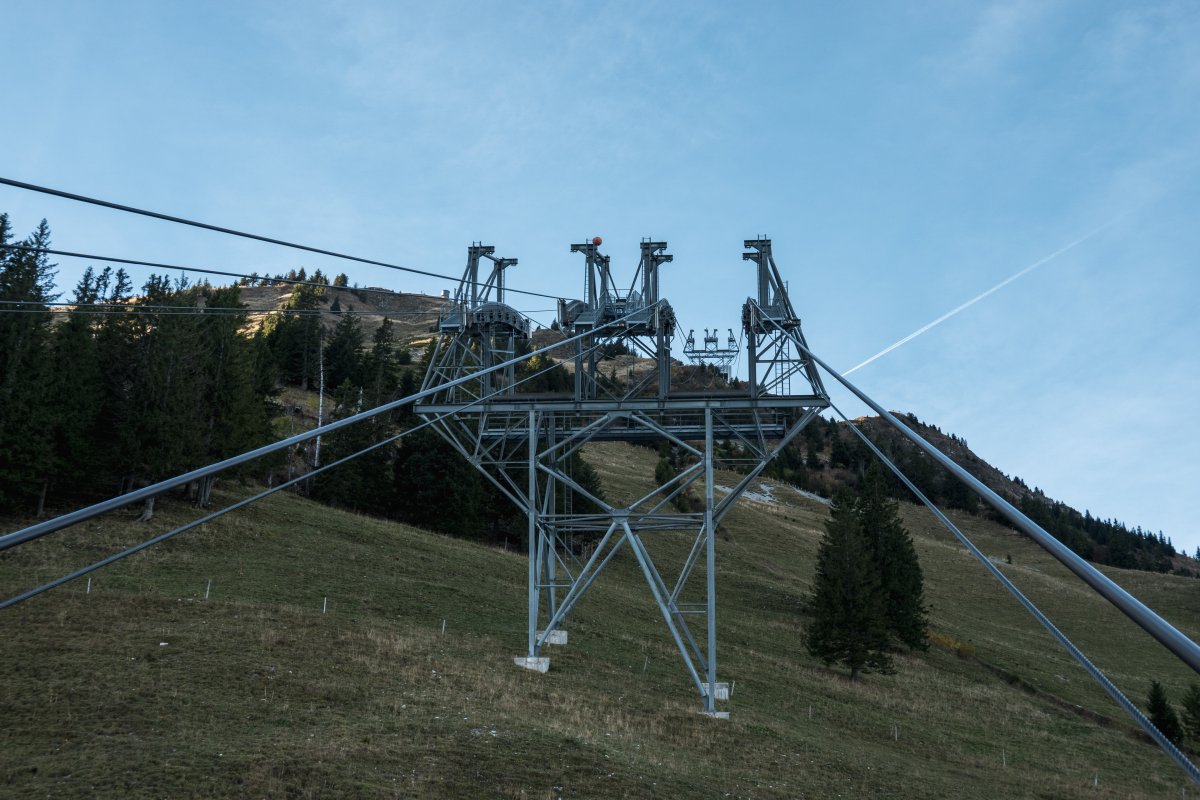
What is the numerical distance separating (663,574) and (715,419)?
114 ft

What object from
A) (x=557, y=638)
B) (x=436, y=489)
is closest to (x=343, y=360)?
Result: (x=436, y=489)

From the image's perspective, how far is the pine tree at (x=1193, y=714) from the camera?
4122 cm

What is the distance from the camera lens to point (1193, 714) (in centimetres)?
4131

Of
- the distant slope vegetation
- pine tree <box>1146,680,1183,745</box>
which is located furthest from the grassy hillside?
the distant slope vegetation

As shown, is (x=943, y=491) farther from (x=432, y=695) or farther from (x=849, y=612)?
(x=432, y=695)

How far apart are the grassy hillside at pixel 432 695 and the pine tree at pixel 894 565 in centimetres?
240

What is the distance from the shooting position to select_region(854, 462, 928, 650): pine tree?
172 ft

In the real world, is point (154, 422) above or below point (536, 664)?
above

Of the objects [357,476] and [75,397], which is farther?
[357,476]

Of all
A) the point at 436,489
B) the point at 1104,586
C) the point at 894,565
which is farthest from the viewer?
the point at 436,489

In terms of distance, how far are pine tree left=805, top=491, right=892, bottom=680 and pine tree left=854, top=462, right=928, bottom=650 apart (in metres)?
2.52

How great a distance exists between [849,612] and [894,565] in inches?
532

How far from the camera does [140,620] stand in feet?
87.6

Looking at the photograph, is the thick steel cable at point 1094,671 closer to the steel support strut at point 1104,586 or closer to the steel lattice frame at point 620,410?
the steel support strut at point 1104,586
